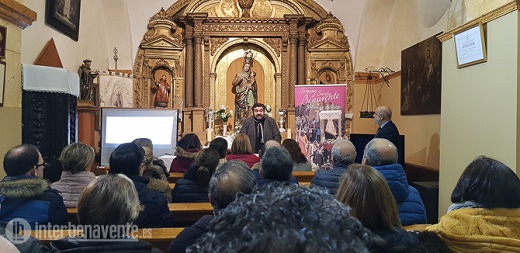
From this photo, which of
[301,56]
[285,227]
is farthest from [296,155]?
[301,56]

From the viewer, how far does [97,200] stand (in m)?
1.58

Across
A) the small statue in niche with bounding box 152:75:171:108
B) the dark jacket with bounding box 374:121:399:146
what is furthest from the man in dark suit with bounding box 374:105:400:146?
the small statue in niche with bounding box 152:75:171:108

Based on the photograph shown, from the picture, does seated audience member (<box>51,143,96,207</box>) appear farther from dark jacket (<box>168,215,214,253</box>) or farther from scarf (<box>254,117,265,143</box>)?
scarf (<box>254,117,265,143</box>)

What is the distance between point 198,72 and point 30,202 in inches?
303

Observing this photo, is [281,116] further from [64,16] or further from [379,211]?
[379,211]

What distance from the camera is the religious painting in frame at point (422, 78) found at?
6.14 meters

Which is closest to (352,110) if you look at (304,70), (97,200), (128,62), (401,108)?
(304,70)

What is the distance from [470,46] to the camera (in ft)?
12.7

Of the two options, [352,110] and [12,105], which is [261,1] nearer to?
[352,110]

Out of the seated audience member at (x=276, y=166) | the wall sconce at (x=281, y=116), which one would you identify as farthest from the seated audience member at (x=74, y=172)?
the wall sconce at (x=281, y=116)

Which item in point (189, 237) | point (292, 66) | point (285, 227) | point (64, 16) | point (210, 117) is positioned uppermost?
point (64, 16)

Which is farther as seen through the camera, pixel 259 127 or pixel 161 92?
pixel 161 92

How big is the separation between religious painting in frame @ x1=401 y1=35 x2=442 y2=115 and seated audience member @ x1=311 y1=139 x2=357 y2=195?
11.2 ft

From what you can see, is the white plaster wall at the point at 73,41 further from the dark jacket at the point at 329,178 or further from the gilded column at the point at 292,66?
the dark jacket at the point at 329,178
